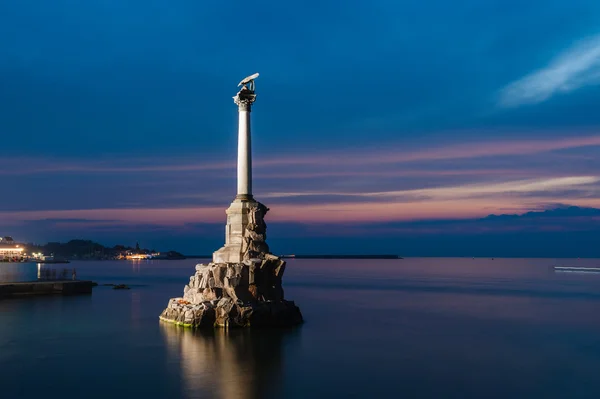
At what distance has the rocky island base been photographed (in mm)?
29359

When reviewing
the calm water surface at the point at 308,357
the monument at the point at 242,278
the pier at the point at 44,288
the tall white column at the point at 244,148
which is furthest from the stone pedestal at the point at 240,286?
the pier at the point at 44,288

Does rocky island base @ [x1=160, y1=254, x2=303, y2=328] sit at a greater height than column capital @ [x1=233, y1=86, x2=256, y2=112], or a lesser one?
lesser

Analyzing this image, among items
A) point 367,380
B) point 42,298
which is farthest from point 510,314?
point 42,298

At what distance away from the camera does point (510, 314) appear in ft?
141

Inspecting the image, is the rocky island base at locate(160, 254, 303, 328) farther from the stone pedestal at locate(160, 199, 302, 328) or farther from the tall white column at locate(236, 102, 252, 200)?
the tall white column at locate(236, 102, 252, 200)

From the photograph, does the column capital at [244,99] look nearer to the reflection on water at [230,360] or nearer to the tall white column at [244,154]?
the tall white column at [244,154]

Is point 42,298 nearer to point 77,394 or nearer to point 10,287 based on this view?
point 10,287

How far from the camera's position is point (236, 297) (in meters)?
30.0

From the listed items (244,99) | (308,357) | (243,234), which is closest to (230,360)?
(308,357)

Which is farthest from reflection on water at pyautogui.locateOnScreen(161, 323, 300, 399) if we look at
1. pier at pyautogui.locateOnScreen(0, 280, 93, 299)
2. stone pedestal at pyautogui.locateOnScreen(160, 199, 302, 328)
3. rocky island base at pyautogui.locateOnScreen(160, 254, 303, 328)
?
pier at pyautogui.locateOnScreen(0, 280, 93, 299)

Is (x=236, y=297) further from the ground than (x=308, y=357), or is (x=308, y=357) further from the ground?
(x=236, y=297)

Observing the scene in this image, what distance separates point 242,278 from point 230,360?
26.3 ft

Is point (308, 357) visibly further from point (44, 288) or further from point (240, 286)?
point (44, 288)

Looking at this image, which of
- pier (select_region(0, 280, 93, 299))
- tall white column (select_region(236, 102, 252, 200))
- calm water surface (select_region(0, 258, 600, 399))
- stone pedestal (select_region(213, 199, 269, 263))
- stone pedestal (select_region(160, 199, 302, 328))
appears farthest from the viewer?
pier (select_region(0, 280, 93, 299))
